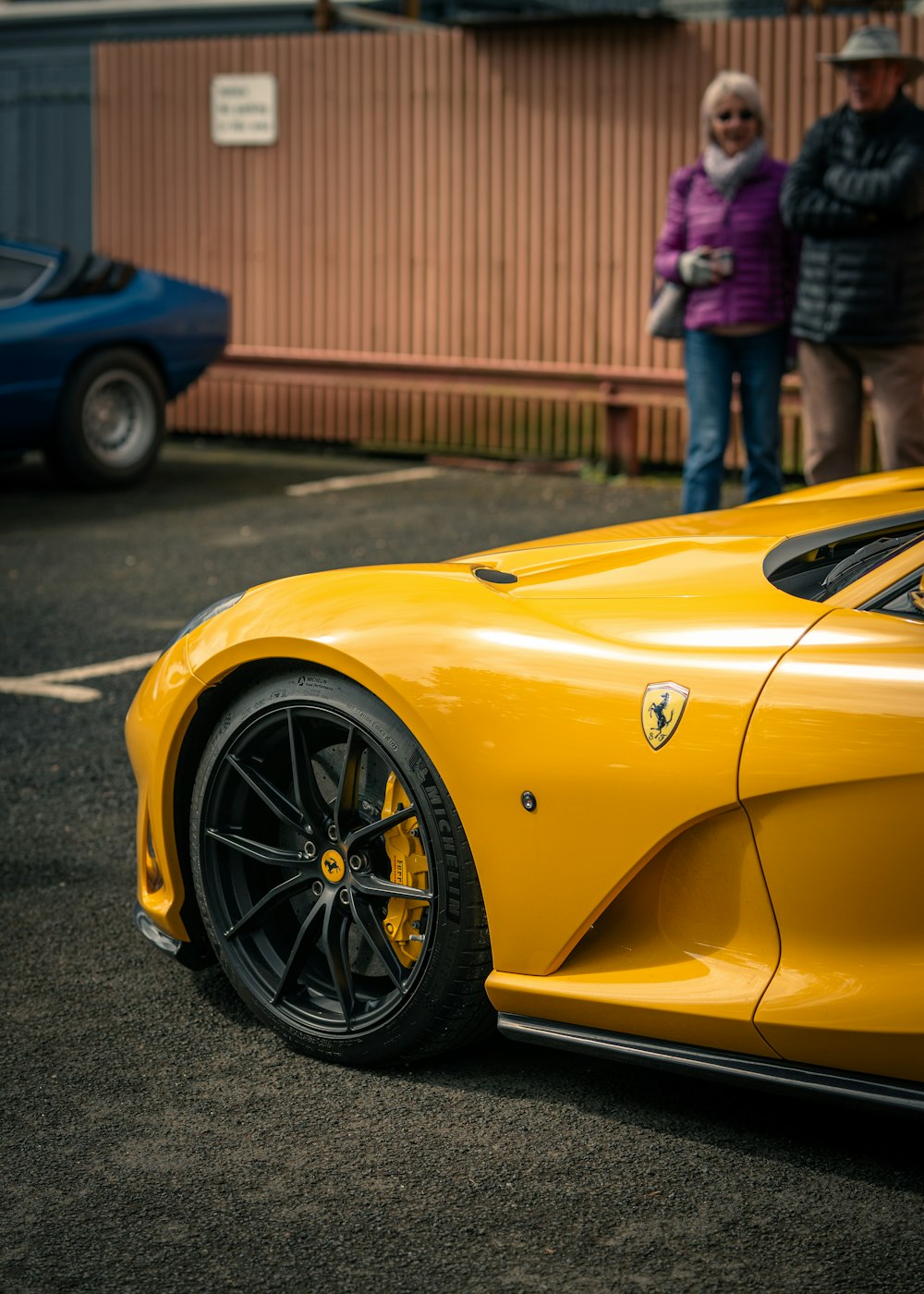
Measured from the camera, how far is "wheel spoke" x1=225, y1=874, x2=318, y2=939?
3.24 meters

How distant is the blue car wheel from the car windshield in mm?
7630

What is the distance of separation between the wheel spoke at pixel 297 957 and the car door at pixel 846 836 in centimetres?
88

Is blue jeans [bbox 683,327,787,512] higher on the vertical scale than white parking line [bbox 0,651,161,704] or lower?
higher

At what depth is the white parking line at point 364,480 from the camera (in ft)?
35.0

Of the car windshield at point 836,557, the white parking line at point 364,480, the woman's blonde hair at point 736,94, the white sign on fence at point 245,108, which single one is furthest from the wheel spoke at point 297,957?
the white sign on fence at point 245,108

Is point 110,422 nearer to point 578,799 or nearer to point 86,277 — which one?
point 86,277

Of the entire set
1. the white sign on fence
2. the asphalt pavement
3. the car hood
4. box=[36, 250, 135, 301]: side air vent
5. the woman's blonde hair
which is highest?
the white sign on fence

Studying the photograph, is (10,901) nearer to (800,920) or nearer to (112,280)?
(800,920)

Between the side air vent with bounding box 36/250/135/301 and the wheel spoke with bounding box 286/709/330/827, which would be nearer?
the wheel spoke with bounding box 286/709/330/827

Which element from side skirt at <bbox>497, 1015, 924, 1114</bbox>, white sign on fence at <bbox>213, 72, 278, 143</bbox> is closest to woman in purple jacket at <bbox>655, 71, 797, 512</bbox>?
side skirt at <bbox>497, 1015, 924, 1114</bbox>

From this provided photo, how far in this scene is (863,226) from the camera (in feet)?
21.9

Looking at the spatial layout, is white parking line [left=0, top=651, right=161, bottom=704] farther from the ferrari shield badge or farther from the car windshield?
the ferrari shield badge

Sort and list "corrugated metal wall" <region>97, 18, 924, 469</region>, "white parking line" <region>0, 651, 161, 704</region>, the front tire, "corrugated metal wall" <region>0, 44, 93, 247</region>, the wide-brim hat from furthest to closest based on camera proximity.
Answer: "corrugated metal wall" <region>0, 44, 93, 247</region>, "corrugated metal wall" <region>97, 18, 924, 469</region>, the wide-brim hat, "white parking line" <region>0, 651, 161, 704</region>, the front tire

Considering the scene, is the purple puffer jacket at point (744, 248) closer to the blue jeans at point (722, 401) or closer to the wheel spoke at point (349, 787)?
the blue jeans at point (722, 401)
